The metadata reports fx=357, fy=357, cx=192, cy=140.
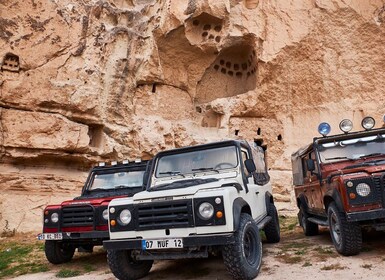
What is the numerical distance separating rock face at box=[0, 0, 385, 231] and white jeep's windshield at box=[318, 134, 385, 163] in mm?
8853

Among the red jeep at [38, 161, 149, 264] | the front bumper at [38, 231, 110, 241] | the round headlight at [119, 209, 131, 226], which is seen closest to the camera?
the round headlight at [119, 209, 131, 226]

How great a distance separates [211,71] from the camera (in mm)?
18266

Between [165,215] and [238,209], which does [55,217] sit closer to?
[165,215]

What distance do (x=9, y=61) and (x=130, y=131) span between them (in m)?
5.22

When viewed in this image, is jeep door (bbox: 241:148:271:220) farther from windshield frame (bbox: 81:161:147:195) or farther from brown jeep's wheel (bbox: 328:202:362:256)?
windshield frame (bbox: 81:161:147:195)

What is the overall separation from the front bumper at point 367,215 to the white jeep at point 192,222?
4.49ft

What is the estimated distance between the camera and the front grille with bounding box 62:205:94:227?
248 inches

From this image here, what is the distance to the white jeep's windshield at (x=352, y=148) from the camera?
6453 millimetres

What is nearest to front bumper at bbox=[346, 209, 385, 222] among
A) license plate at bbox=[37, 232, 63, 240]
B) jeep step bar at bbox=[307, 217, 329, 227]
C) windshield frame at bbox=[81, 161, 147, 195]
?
jeep step bar at bbox=[307, 217, 329, 227]

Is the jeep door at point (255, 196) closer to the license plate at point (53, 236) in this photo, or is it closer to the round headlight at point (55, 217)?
the license plate at point (53, 236)

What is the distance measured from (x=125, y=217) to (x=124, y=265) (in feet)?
2.39

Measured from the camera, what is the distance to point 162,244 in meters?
4.43

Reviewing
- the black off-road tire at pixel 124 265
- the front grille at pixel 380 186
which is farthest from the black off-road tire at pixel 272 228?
the black off-road tire at pixel 124 265

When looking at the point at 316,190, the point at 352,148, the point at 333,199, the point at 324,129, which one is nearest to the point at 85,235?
the point at 333,199
